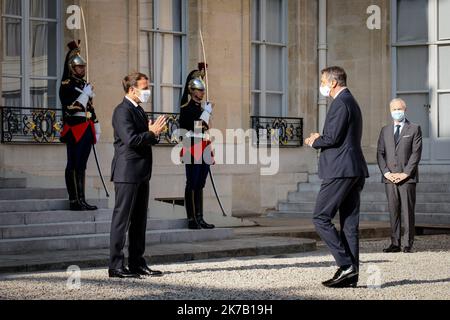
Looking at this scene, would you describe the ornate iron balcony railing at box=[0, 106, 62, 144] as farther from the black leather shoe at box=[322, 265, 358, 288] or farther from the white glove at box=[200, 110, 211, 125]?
the black leather shoe at box=[322, 265, 358, 288]

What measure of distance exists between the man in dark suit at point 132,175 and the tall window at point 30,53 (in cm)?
554

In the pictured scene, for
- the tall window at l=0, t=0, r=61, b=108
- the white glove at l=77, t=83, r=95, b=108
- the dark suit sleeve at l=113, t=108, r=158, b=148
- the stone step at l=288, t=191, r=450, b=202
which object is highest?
the tall window at l=0, t=0, r=61, b=108

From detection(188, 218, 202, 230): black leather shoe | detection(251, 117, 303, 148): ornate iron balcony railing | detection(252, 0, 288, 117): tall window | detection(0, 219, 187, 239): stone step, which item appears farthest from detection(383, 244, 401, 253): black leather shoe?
detection(252, 0, 288, 117): tall window

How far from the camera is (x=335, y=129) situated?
9.01m

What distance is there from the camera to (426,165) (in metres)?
18.3

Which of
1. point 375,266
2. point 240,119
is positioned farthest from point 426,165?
point 375,266

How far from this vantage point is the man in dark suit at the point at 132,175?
9.57 m

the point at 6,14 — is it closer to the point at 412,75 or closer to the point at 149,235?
the point at 149,235

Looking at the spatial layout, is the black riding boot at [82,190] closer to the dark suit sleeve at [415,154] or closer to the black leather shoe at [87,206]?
the black leather shoe at [87,206]

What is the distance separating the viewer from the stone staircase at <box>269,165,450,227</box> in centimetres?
1681

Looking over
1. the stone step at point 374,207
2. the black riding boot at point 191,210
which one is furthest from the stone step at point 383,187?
the black riding boot at point 191,210

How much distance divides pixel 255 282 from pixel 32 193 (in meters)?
4.49

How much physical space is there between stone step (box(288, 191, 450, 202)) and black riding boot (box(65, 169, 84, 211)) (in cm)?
619
